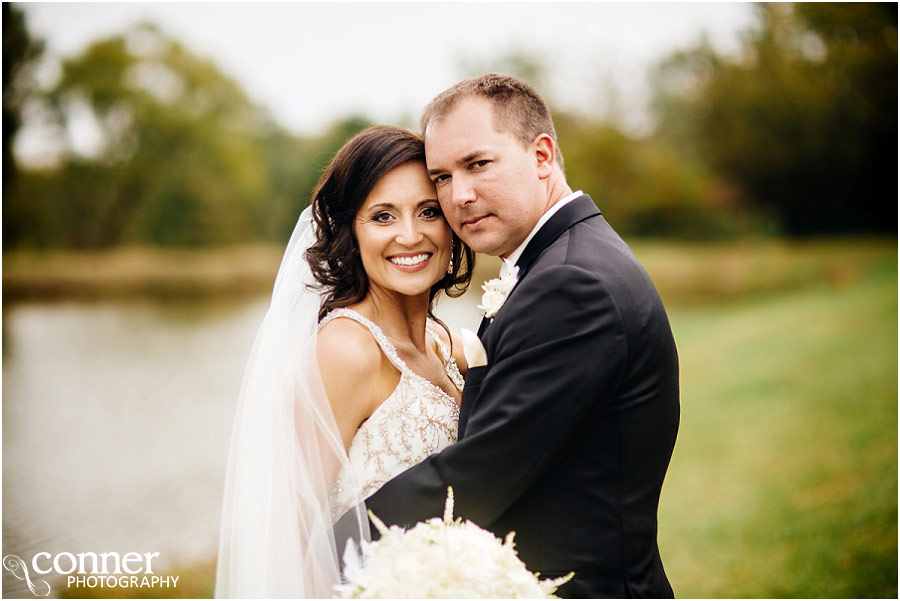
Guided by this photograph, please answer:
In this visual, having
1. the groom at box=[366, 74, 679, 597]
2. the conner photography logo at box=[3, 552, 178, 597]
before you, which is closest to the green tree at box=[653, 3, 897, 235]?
the conner photography logo at box=[3, 552, 178, 597]

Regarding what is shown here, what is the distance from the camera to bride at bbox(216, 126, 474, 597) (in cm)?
274

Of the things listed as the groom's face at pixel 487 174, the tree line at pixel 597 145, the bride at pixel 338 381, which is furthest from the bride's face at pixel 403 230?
the tree line at pixel 597 145

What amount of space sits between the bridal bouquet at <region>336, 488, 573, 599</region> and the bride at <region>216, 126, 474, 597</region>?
564 millimetres

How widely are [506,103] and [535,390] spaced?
3.85ft

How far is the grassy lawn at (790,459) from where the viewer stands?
7.75 metres

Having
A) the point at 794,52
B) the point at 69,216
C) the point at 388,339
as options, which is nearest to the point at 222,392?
the point at 69,216

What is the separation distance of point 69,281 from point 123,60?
5193 mm

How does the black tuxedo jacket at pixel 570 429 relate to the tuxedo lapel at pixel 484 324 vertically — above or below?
below

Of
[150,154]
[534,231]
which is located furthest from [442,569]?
[150,154]

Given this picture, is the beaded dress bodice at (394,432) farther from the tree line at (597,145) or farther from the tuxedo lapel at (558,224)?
the tree line at (597,145)

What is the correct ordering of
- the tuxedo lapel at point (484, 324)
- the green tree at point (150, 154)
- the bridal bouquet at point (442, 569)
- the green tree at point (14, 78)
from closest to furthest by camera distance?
the bridal bouquet at point (442, 569)
the tuxedo lapel at point (484, 324)
the green tree at point (14, 78)
the green tree at point (150, 154)

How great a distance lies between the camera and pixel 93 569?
820 centimetres

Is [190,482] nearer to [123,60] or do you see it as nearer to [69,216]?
[69,216]

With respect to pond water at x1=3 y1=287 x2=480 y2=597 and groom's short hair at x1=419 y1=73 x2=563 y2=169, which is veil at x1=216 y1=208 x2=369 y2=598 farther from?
pond water at x1=3 y1=287 x2=480 y2=597
